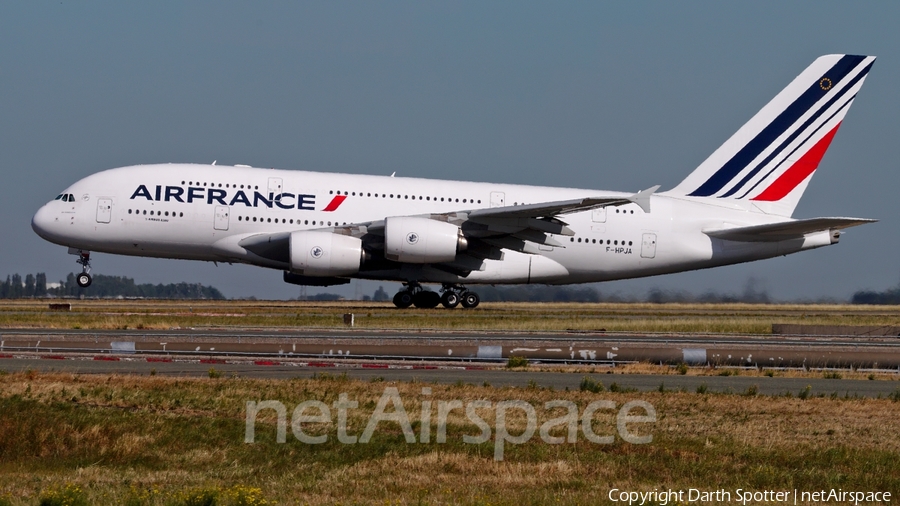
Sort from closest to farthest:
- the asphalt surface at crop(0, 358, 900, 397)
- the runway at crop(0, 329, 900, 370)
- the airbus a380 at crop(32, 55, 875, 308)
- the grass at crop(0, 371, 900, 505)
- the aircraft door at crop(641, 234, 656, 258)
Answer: the grass at crop(0, 371, 900, 505) → the asphalt surface at crop(0, 358, 900, 397) → the runway at crop(0, 329, 900, 370) → the airbus a380 at crop(32, 55, 875, 308) → the aircraft door at crop(641, 234, 656, 258)

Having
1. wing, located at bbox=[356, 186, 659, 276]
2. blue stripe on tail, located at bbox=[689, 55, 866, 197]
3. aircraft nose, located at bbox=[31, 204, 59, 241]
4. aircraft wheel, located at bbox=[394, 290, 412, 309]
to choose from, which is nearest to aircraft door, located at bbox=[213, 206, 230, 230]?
wing, located at bbox=[356, 186, 659, 276]

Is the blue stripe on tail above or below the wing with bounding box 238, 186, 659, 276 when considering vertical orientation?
above

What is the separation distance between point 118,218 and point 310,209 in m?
6.37

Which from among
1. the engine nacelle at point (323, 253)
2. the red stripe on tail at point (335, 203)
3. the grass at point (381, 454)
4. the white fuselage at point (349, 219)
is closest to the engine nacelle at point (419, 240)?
the engine nacelle at point (323, 253)

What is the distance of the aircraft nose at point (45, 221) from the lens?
36.9 metres

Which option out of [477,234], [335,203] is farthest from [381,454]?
[335,203]

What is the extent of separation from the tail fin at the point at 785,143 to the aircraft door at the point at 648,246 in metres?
2.85

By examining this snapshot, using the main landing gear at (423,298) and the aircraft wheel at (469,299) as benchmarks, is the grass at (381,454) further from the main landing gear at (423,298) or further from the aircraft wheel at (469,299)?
the aircraft wheel at (469,299)

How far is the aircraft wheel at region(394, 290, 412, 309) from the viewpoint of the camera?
3834 centimetres

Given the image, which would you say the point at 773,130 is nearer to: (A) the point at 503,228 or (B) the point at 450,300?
(A) the point at 503,228

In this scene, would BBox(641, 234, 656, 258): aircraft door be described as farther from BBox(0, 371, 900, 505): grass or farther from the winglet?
BBox(0, 371, 900, 505): grass

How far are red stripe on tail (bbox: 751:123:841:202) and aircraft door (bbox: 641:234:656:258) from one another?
4785 mm

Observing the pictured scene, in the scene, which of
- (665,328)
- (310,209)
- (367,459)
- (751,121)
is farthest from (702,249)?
(367,459)

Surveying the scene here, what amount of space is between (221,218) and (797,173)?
71.2 ft
